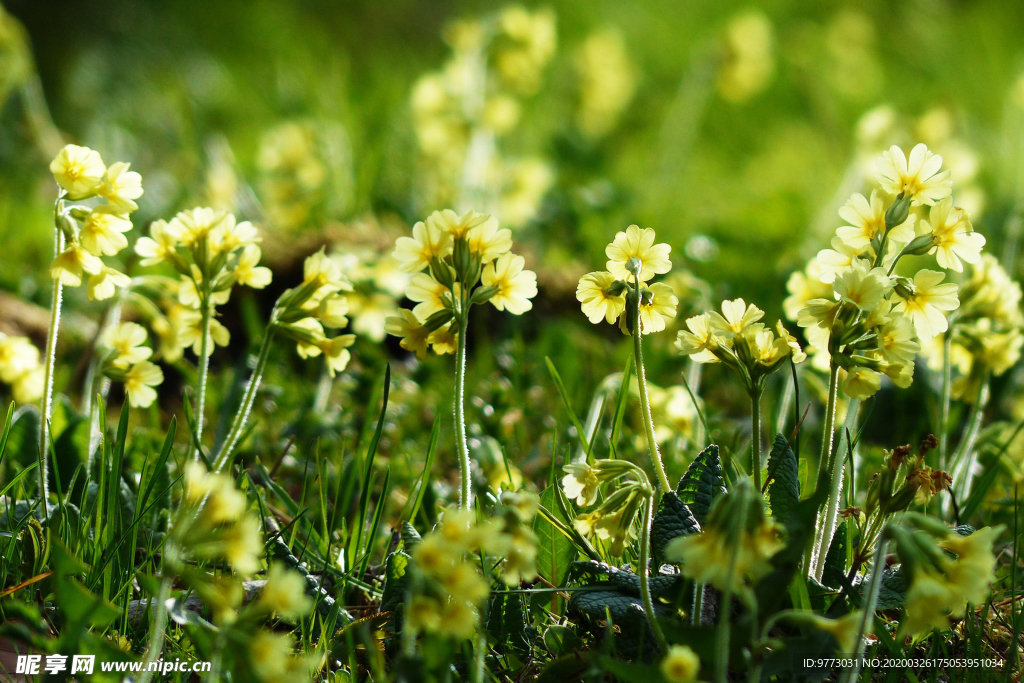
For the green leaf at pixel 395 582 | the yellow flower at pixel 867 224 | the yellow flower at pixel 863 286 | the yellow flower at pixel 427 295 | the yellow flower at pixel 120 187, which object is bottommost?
the green leaf at pixel 395 582

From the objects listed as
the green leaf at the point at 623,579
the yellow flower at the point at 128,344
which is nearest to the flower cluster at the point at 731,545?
the green leaf at the point at 623,579

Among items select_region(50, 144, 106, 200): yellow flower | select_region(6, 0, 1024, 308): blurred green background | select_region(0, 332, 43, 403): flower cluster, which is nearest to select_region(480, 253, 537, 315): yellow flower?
select_region(50, 144, 106, 200): yellow flower

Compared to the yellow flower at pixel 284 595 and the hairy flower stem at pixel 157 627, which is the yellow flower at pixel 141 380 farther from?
the yellow flower at pixel 284 595

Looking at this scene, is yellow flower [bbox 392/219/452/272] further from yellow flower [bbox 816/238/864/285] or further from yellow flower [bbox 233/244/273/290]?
yellow flower [bbox 816/238/864/285]

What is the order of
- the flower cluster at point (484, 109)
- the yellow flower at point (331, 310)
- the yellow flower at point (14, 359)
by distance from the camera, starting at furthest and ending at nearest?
1. the flower cluster at point (484, 109)
2. the yellow flower at point (14, 359)
3. the yellow flower at point (331, 310)

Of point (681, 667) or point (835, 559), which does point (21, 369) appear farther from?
point (835, 559)

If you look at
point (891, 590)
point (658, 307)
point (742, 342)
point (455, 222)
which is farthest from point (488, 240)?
point (891, 590)
